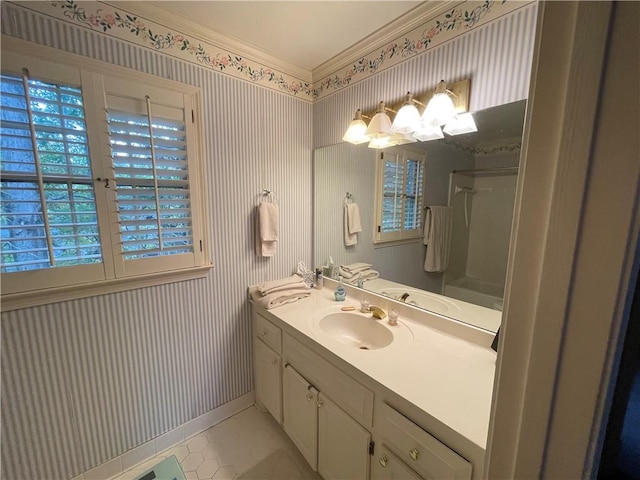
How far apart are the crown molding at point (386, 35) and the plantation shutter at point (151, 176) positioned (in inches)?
35.8

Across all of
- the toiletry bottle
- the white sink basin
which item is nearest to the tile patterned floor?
the white sink basin

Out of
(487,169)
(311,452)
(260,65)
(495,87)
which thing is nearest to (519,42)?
(495,87)

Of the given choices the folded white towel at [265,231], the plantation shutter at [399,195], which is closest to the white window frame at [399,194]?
the plantation shutter at [399,195]

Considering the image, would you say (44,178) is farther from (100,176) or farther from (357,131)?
(357,131)

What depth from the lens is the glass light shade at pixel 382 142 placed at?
153 centimetres

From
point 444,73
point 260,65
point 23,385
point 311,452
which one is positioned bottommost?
point 311,452

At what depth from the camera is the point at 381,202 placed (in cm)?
162

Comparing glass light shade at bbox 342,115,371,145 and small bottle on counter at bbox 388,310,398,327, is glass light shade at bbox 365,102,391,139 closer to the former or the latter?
glass light shade at bbox 342,115,371,145

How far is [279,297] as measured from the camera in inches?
63.8

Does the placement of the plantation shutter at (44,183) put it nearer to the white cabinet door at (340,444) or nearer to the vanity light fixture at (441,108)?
the white cabinet door at (340,444)

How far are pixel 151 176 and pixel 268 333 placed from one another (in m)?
1.07

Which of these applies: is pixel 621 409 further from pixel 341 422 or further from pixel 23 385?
pixel 23 385

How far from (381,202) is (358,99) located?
0.65m

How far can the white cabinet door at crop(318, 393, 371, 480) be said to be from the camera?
1032 millimetres
